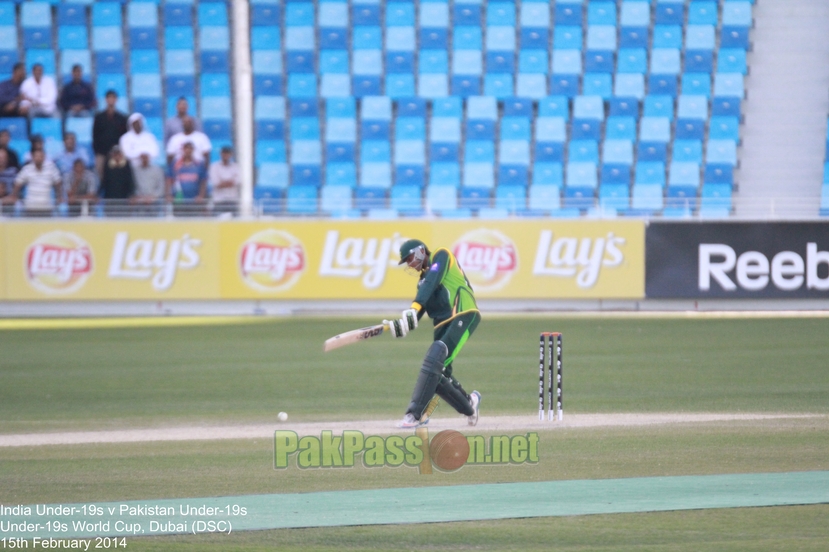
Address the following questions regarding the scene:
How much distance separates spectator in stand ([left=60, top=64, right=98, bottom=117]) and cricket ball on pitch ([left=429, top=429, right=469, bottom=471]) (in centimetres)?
1755

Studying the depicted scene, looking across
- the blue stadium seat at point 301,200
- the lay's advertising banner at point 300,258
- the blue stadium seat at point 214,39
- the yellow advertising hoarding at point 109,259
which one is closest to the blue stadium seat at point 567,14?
the lay's advertising banner at point 300,258

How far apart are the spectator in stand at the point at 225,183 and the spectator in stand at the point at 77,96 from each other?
12.5ft

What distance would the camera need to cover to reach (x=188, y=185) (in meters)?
22.5

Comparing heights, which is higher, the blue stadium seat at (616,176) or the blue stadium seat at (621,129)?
the blue stadium seat at (621,129)

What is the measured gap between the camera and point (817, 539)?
606cm

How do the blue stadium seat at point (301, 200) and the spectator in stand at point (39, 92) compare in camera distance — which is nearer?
the blue stadium seat at point (301, 200)

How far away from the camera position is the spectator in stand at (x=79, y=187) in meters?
22.2

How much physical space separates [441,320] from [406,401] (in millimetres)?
2075

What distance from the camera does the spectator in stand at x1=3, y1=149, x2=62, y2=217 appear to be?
21844 millimetres

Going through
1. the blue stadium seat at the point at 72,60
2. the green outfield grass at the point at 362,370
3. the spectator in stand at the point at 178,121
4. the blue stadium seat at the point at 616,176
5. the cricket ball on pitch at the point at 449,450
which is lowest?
the green outfield grass at the point at 362,370

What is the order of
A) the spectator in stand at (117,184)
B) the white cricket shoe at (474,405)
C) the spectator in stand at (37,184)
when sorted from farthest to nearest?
the spectator in stand at (117,184) → the spectator in stand at (37,184) → the white cricket shoe at (474,405)

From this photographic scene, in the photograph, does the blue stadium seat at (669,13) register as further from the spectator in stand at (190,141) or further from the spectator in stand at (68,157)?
the spectator in stand at (68,157)

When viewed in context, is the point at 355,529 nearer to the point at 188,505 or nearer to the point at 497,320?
the point at 188,505

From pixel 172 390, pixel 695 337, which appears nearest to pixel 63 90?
pixel 172 390
